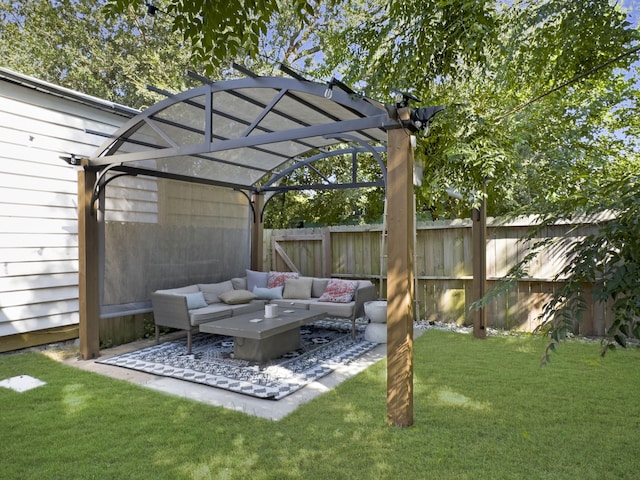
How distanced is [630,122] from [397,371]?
9.18 meters

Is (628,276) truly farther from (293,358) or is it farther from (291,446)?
(293,358)

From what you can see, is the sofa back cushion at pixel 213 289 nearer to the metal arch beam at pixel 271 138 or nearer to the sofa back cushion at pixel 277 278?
the sofa back cushion at pixel 277 278

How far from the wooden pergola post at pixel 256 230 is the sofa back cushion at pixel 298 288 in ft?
3.31

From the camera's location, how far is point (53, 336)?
5.57m

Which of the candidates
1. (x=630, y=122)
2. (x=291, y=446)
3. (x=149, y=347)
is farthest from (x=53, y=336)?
(x=630, y=122)

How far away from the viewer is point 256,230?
8.07m

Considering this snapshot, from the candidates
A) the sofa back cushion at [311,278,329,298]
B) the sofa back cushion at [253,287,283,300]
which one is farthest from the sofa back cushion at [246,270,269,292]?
the sofa back cushion at [311,278,329,298]

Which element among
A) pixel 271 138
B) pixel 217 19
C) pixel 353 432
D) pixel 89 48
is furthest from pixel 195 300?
pixel 89 48

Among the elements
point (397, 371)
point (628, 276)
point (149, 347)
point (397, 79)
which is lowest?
point (149, 347)

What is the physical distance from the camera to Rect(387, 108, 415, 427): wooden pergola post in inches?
124

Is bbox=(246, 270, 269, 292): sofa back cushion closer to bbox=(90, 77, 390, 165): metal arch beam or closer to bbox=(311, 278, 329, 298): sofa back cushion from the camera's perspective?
bbox=(311, 278, 329, 298): sofa back cushion

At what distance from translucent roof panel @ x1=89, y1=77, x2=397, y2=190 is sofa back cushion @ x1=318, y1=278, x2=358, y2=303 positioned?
2146 millimetres

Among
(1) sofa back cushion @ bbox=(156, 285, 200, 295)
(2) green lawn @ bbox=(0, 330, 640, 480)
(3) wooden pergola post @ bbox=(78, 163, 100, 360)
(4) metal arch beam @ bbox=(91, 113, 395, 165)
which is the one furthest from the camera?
(1) sofa back cushion @ bbox=(156, 285, 200, 295)

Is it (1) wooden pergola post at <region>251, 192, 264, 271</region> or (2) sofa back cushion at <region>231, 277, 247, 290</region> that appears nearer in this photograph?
(2) sofa back cushion at <region>231, 277, 247, 290</region>
